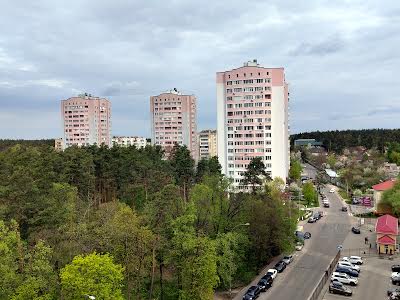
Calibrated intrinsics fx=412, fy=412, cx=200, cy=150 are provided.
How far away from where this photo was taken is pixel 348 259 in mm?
40031

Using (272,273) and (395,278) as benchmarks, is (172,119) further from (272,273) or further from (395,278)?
(395,278)

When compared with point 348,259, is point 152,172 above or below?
above

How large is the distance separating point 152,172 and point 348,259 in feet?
72.5

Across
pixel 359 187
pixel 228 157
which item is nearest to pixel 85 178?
pixel 228 157

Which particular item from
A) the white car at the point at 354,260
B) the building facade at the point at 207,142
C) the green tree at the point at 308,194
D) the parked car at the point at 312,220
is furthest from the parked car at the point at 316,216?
the building facade at the point at 207,142

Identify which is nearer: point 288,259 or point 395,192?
point 288,259

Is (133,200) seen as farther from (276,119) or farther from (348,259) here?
(276,119)

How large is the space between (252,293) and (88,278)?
49.0 ft

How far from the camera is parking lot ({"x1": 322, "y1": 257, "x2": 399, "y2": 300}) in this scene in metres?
31.8

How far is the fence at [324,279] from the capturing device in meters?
31.3

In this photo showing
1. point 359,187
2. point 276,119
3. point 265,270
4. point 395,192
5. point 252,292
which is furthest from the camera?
point 359,187

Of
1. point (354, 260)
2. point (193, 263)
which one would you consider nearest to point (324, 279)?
point (354, 260)

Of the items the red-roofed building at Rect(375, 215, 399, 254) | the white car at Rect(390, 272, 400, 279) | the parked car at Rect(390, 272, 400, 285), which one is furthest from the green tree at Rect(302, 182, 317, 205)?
the parked car at Rect(390, 272, 400, 285)

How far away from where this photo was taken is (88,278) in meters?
20.9
